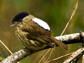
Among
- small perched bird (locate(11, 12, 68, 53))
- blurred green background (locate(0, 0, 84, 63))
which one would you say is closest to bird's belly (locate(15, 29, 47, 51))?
small perched bird (locate(11, 12, 68, 53))

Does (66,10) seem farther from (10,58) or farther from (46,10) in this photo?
(10,58)

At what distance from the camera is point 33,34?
101 centimetres

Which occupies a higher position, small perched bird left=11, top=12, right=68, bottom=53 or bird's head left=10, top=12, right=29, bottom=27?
bird's head left=10, top=12, right=29, bottom=27

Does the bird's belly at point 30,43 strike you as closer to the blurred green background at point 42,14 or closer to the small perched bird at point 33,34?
the small perched bird at point 33,34

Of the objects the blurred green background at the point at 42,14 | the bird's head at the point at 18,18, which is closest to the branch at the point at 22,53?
the bird's head at the point at 18,18

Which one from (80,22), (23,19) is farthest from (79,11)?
(23,19)

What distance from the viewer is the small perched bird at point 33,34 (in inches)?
38.9

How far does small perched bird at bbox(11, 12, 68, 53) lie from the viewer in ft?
3.25

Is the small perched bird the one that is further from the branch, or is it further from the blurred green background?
the blurred green background

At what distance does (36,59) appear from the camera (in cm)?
211

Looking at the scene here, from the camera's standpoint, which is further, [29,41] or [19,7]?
[19,7]

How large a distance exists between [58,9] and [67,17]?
0.18 metres

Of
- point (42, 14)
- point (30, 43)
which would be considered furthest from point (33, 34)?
point (42, 14)

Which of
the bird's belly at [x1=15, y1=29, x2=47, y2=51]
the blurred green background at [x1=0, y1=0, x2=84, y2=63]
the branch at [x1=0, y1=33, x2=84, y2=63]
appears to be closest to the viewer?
the branch at [x1=0, y1=33, x2=84, y2=63]
